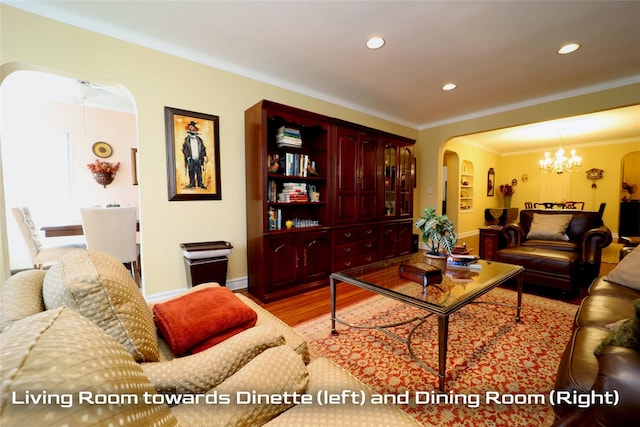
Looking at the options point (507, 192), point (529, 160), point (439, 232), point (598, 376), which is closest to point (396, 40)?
point (439, 232)

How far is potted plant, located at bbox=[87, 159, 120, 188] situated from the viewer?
3.98m

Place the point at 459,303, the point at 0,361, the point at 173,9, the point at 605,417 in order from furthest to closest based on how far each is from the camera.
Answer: the point at 173,9
the point at 459,303
the point at 605,417
the point at 0,361

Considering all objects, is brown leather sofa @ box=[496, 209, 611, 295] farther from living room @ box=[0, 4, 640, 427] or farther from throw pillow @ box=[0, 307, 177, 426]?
throw pillow @ box=[0, 307, 177, 426]

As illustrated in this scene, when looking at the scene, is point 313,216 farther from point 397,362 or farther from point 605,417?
point 605,417

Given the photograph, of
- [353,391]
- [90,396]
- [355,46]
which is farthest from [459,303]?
[355,46]

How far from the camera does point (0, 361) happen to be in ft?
1.17

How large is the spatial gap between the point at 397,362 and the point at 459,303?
23.6 inches

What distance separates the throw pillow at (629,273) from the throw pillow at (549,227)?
1775mm

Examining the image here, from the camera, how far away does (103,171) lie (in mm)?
4020

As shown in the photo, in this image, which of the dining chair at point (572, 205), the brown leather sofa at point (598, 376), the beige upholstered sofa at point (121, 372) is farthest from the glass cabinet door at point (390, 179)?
the dining chair at point (572, 205)

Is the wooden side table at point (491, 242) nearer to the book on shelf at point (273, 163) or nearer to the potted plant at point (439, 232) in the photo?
the potted plant at point (439, 232)

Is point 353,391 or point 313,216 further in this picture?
point 313,216

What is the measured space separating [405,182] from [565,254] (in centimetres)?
231

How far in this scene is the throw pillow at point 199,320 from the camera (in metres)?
1.03
